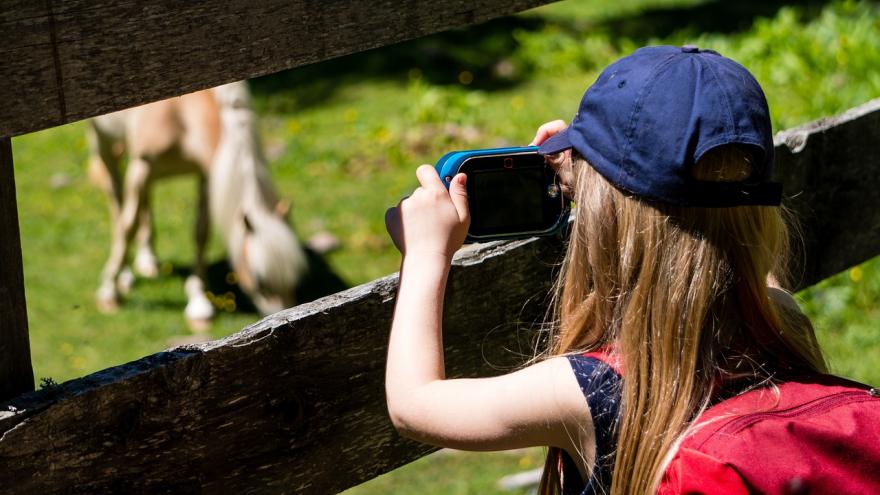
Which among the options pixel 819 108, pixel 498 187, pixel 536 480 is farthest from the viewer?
pixel 819 108

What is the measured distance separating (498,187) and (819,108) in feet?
14.9

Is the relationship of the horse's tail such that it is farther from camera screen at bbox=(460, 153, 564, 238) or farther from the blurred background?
camera screen at bbox=(460, 153, 564, 238)

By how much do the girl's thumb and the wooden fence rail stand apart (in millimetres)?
181

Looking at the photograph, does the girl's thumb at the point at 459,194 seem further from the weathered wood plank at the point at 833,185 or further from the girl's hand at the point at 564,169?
the weathered wood plank at the point at 833,185

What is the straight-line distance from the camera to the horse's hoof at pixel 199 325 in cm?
618

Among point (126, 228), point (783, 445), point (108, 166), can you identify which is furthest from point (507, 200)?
point (108, 166)

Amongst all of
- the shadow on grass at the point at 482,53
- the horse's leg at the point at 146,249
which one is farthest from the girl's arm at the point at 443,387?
the shadow on grass at the point at 482,53

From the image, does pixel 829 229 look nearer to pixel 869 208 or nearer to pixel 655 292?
pixel 869 208

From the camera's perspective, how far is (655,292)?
4.59ft

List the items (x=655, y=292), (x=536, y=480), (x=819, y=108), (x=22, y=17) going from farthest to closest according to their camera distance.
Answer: (x=819, y=108)
(x=536, y=480)
(x=655, y=292)
(x=22, y=17)

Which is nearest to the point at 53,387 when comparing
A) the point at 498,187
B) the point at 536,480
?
the point at 498,187

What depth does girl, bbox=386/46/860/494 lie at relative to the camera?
135 centimetres

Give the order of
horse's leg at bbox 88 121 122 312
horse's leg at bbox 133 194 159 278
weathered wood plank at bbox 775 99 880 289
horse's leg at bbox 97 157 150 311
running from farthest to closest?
1. horse's leg at bbox 88 121 122 312
2. horse's leg at bbox 133 194 159 278
3. horse's leg at bbox 97 157 150 311
4. weathered wood plank at bbox 775 99 880 289

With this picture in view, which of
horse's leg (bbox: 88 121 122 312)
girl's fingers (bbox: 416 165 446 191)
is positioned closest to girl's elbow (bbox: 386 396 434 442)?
girl's fingers (bbox: 416 165 446 191)
